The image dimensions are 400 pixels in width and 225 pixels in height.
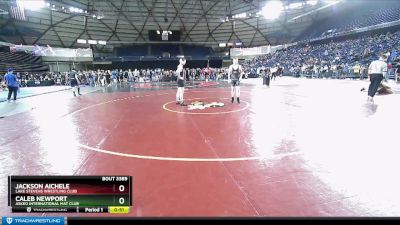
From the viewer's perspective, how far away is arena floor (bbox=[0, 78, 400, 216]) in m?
3.10

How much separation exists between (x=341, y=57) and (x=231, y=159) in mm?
34758

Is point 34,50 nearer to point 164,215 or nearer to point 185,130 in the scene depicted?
point 185,130

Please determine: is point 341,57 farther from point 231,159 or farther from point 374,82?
point 231,159

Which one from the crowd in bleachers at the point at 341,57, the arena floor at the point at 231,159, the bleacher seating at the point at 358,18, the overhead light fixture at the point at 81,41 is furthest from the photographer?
the overhead light fixture at the point at 81,41

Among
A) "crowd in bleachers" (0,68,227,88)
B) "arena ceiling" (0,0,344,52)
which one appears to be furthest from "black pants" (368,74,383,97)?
"arena ceiling" (0,0,344,52)

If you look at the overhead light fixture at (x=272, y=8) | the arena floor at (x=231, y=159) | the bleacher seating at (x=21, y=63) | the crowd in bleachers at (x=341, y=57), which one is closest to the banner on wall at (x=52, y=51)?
the bleacher seating at (x=21, y=63)

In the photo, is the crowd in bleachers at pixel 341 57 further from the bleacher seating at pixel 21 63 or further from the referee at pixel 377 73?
the bleacher seating at pixel 21 63

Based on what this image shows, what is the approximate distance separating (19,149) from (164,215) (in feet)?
13.8
